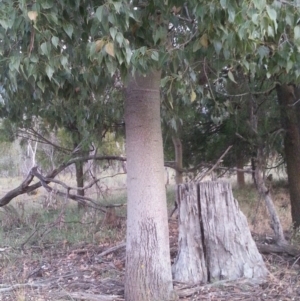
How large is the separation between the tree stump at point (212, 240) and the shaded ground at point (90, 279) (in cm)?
15

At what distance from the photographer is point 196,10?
3.58 m

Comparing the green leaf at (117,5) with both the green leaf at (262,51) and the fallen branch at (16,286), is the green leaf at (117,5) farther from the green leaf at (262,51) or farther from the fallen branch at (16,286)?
the fallen branch at (16,286)

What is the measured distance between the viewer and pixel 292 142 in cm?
852

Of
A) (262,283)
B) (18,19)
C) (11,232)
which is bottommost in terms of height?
(262,283)

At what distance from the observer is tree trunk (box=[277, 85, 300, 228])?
333 inches

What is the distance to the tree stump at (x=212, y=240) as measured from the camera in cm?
536

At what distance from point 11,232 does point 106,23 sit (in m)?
6.71

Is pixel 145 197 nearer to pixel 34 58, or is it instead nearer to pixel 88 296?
pixel 88 296

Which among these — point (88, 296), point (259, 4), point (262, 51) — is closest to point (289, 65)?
point (262, 51)

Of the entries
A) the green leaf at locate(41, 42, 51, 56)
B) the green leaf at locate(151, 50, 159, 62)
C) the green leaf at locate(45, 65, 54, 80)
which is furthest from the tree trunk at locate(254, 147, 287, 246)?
the green leaf at locate(41, 42, 51, 56)

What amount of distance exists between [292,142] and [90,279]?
177 inches

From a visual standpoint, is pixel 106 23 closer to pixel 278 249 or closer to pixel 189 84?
pixel 189 84

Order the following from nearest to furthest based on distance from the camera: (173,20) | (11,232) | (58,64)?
(58,64), (173,20), (11,232)

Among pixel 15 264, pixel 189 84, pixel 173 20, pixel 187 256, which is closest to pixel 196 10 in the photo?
pixel 173 20
